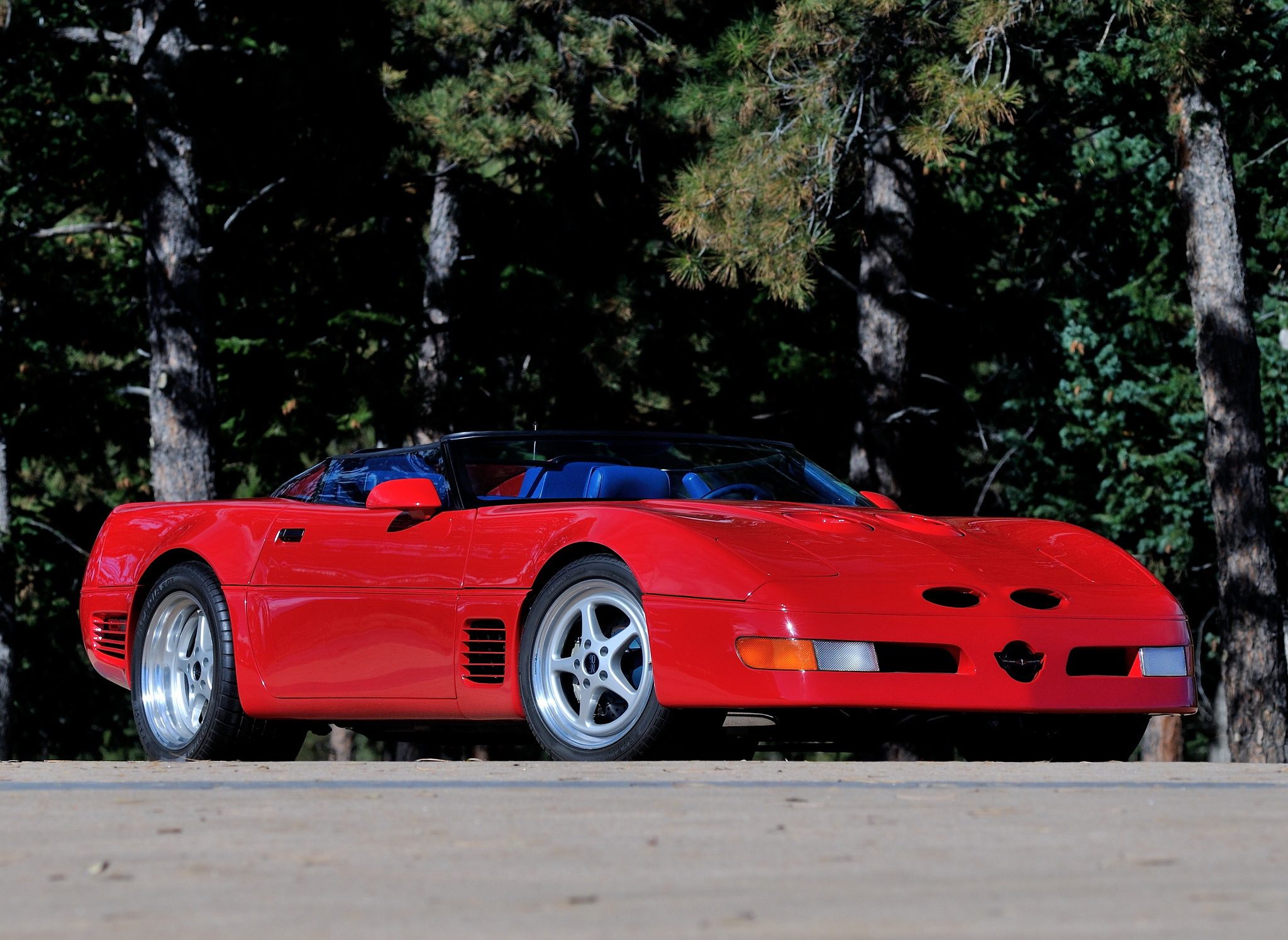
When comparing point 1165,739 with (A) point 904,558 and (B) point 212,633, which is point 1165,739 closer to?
(B) point 212,633

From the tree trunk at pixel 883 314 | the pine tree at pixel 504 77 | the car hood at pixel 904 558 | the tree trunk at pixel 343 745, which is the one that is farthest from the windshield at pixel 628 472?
the tree trunk at pixel 343 745

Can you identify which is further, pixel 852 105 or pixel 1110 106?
pixel 1110 106

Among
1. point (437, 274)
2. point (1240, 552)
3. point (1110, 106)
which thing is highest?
point (1110, 106)

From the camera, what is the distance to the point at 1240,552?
14.8 m

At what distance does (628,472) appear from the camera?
25.0 feet

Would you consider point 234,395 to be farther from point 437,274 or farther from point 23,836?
point 23,836

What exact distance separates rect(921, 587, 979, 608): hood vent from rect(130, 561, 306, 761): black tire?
2643 millimetres

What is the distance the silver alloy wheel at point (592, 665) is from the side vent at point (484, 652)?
9.1 inches

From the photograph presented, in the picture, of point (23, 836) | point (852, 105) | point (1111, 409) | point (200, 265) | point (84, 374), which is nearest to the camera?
point (23, 836)

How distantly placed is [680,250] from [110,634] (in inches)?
286

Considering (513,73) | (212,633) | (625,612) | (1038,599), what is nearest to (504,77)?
(513,73)

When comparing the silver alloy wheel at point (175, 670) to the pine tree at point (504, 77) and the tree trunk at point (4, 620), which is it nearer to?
the pine tree at point (504, 77)

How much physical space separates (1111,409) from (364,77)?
8.29 m

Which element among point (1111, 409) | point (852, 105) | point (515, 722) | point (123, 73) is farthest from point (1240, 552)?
point (123, 73)
